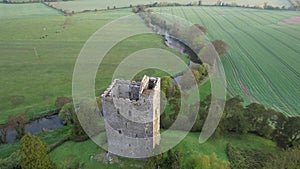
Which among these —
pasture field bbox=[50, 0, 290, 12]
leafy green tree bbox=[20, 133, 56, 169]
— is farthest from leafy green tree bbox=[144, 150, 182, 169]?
pasture field bbox=[50, 0, 290, 12]

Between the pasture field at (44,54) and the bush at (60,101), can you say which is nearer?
the bush at (60,101)

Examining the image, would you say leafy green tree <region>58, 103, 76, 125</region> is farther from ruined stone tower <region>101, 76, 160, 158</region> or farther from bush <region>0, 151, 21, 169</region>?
ruined stone tower <region>101, 76, 160, 158</region>

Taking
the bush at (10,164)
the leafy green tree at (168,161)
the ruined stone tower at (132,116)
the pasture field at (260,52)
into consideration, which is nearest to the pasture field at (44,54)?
the bush at (10,164)

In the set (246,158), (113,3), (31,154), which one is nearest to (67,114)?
(31,154)

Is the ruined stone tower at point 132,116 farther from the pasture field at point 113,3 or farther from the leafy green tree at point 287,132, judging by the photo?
the pasture field at point 113,3

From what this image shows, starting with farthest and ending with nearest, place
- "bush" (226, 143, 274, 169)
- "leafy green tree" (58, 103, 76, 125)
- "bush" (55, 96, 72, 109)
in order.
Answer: "bush" (55, 96, 72, 109) → "leafy green tree" (58, 103, 76, 125) → "bush" (226, 143, 274, 169)

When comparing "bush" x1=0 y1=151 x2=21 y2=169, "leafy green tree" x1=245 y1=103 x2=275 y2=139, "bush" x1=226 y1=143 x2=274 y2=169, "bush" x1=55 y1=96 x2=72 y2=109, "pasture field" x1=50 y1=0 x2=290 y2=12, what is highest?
"pasture field" x1=50 y1=0 x2=290 y2=12
